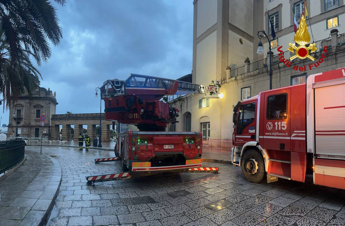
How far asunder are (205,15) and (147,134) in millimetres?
21694

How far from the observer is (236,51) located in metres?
22.1

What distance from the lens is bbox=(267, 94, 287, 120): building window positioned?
19.0 feet

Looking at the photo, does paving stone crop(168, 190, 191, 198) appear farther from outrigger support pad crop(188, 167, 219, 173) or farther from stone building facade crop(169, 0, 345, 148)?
stone building facade crop(169, 0, 345, 148)

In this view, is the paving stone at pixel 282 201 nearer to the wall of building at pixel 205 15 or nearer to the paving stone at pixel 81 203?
the paving stone at pixel 81 203

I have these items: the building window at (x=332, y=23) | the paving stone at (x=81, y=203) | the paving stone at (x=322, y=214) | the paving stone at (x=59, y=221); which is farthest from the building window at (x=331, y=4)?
the paving stone at (x=59, y=221)

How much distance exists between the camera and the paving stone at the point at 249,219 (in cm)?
375

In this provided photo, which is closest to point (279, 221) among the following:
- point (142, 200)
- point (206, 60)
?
point (142, 200)

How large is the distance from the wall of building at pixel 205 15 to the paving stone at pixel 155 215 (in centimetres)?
2179

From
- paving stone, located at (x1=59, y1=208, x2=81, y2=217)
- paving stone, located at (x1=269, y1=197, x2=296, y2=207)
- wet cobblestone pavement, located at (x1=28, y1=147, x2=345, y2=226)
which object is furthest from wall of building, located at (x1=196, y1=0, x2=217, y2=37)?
paving stone, located at (x1=59, y1=208, x2=81, y2=217)

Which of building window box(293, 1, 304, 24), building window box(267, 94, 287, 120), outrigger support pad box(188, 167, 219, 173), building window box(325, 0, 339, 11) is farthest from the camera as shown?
building window box(293, 1, 304, 24)

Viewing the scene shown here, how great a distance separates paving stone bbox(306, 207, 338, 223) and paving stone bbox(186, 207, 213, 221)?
195 cm

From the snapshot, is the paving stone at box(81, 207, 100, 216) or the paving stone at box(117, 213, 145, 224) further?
the paving stone at box(81, 207, 100, 216)

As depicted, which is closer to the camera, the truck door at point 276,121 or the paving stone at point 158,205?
the paving stone at point 158,205

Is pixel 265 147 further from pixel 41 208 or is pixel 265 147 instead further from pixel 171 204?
pixel 41 208
